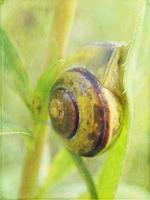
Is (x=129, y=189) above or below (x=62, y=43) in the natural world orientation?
below

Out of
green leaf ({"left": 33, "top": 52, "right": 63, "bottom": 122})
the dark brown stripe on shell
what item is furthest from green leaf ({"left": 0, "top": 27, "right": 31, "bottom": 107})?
the dark brown stripe on shell

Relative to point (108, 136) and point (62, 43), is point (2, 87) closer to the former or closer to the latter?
point (62, 43)

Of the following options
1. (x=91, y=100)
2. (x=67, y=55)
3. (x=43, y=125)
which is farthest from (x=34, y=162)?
(x=67, y=55)

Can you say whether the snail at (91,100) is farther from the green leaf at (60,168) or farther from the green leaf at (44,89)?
the green leaf at (60,168)

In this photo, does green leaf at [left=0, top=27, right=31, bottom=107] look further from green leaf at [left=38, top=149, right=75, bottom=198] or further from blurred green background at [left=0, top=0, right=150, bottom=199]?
green leaf at [left=38, top=149, right=75, bottom=198]

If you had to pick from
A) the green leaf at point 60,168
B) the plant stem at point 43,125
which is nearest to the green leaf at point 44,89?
the plant stem at point 43,125

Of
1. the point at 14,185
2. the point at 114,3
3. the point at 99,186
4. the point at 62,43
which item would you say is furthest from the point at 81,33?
the point at 99,186

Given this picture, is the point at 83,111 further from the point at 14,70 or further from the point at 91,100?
the point at 14,70
